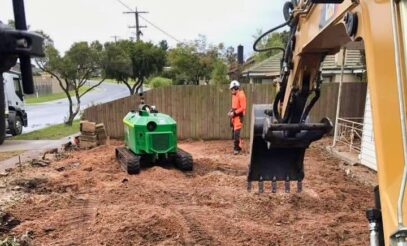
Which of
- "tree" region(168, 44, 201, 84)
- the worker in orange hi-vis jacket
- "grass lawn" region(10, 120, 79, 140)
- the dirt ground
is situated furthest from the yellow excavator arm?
"tree" region(168, 44, 201, 84)

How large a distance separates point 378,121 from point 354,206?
16.6 feet

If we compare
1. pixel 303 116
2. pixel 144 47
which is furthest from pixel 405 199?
pixel 144 47

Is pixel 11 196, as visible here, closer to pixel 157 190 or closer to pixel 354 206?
pixel 157 190

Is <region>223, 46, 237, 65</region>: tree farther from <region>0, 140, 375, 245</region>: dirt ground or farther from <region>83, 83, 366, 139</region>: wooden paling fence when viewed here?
<region>0, 140, 375, 245</region>: dirt ground

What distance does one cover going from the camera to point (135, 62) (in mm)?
24375

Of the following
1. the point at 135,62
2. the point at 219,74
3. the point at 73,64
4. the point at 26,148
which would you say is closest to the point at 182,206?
the point at 26,148

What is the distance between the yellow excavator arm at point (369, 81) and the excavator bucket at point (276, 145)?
10 millimetres

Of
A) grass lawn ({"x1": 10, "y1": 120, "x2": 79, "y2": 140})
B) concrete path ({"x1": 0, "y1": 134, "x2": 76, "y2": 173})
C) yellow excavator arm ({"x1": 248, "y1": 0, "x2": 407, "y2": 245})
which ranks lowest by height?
grass lawn ({"x1": 10, "y1": 120, "x2": 79, "y2": 140})

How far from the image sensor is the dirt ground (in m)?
5.14

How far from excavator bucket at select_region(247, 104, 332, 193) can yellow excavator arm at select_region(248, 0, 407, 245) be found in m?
0.01

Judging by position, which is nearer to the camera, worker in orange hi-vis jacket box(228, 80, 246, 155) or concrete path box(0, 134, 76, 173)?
concrete path box(0, 134, 76, 173)

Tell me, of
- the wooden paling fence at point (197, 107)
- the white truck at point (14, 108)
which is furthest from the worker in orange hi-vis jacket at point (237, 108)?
the white truck at point (14, 108)

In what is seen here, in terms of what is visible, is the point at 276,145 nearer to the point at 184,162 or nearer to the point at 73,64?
the point at 184,162

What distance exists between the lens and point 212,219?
224 inches
